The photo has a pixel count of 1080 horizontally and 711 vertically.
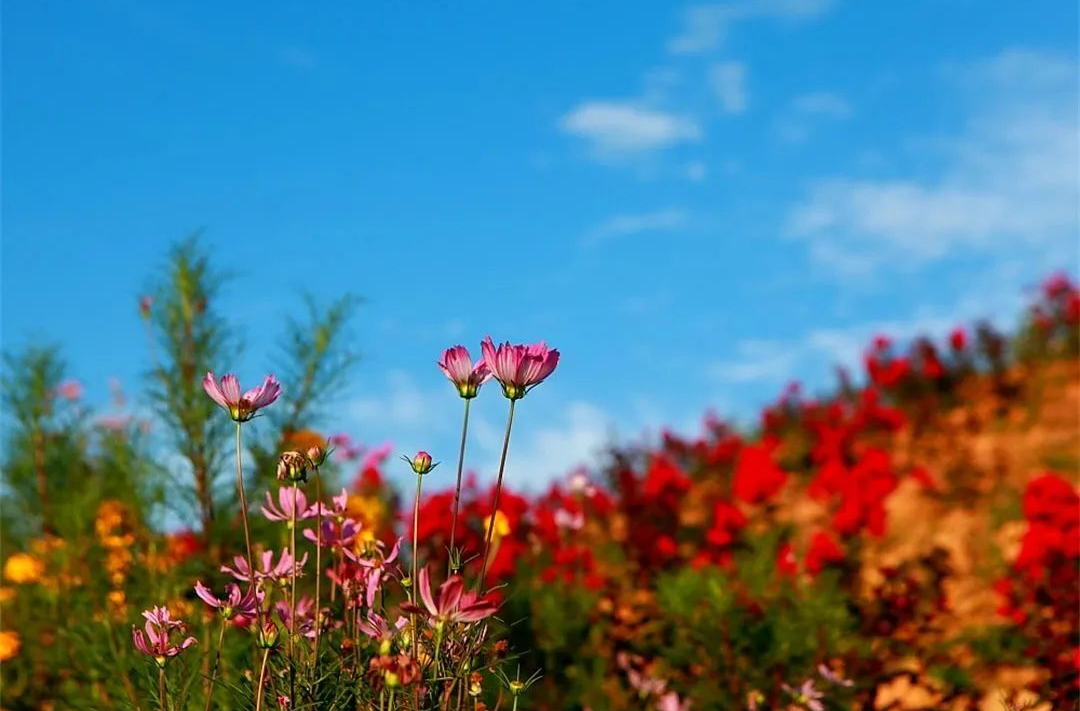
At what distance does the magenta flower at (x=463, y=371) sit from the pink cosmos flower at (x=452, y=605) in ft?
1.14

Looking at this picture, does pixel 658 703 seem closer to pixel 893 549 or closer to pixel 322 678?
pixel 322 678

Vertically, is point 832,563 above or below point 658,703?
above

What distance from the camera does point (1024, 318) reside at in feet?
36.9

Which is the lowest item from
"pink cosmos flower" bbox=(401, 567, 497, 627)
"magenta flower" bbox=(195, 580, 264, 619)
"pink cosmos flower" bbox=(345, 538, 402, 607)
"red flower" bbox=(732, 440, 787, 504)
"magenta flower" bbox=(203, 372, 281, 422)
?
"pink cosmos flower" bbox=(401, 567, 497, 627)

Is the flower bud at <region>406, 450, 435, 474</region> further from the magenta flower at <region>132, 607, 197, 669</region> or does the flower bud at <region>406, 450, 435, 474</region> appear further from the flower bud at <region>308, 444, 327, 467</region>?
the magenta flower at <region>132, 607, 197, 669</region>

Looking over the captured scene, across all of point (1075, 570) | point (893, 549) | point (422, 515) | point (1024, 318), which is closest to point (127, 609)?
point (422, 515)

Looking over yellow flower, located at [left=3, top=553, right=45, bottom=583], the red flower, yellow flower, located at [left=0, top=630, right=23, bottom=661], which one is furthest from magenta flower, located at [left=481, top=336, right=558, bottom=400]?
the red flower

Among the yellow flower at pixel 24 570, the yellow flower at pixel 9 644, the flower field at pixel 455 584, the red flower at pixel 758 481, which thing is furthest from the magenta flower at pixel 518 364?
the red flower at pixel 758 481

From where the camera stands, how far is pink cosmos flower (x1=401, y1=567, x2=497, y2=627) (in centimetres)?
196

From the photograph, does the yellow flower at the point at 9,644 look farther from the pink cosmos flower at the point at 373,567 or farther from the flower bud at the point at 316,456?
the flower bud at the point at 316,456

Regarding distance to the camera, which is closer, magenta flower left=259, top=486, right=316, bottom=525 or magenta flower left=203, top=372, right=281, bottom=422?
magenta flower left=203, top=372, right=281, bottom=422

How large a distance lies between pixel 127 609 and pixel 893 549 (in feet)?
17.6

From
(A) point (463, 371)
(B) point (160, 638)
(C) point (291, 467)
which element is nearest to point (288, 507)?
(B) point (160, 638)

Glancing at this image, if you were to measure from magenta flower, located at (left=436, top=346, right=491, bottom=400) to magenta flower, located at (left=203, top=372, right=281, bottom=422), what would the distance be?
0.32 m
